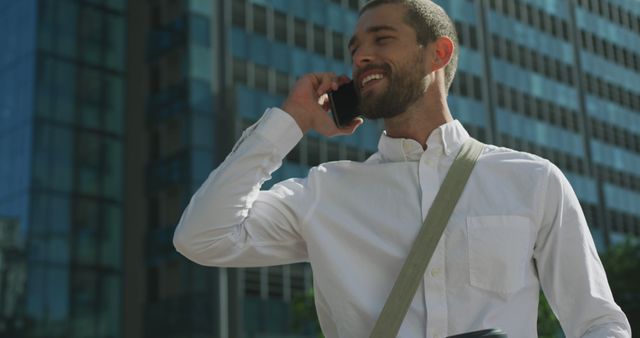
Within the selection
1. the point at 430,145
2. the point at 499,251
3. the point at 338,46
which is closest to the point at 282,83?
the point at 338,46

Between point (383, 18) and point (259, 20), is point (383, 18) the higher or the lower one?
the lower one

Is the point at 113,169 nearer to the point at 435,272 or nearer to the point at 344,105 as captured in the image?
the point at 344,105

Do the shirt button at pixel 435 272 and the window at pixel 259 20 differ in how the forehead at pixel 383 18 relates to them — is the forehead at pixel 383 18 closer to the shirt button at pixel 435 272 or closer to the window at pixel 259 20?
the shirt button at pixel 435 272

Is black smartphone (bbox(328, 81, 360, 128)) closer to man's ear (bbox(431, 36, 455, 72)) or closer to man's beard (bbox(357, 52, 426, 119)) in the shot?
man's beard (bbox(357, 52, 426, 119))

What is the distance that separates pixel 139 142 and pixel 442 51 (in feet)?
115

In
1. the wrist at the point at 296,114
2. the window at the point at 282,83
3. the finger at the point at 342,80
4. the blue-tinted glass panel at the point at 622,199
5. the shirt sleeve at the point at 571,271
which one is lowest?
the shirt sleeve at the point at 571,271

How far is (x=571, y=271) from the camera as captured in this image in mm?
2668

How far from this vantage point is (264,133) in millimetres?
2939

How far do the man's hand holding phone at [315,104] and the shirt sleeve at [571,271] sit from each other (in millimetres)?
692

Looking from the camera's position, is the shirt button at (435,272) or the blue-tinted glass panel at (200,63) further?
the blue-tinted glass panel at (200,63)

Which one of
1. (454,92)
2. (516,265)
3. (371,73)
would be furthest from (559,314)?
(454,92)

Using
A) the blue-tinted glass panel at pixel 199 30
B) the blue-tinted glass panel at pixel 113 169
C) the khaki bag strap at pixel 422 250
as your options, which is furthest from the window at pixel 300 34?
the khaki bag strap at pixel 422 250

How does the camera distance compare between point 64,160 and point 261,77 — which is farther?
point 261,77

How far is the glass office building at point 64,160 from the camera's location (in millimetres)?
33938
